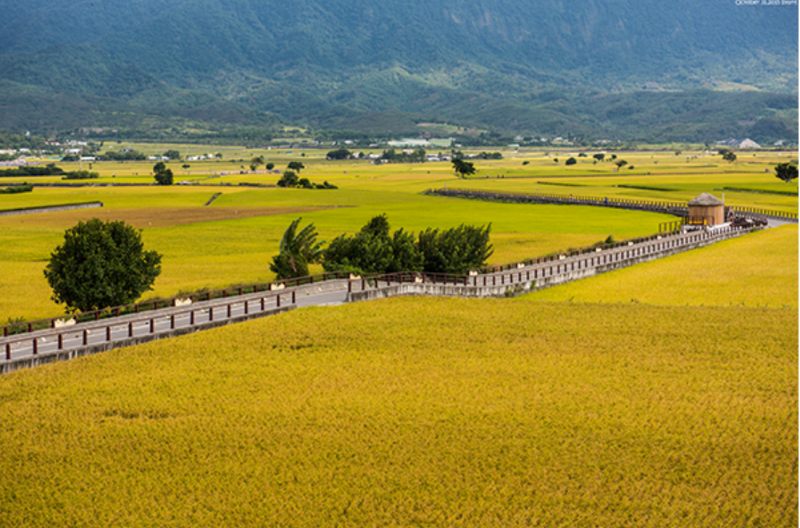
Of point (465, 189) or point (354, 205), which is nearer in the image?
point (354, 205)

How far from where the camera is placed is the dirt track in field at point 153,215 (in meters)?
94.6

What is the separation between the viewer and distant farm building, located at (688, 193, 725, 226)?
87.6m

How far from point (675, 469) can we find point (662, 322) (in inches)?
807

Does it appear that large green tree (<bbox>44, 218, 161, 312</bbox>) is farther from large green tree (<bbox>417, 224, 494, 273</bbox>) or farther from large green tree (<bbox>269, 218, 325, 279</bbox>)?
large green tree (<bbox>417, 224, 494, 273</bbox>)

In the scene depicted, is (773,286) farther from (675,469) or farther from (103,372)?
(103,372)

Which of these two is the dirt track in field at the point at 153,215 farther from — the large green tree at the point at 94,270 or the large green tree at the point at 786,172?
the large green tree at the point at 786,172

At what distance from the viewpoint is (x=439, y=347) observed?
37.1 meters

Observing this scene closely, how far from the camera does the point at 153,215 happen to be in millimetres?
103250

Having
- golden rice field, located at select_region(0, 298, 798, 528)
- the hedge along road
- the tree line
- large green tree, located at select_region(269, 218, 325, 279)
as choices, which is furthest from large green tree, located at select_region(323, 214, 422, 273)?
golden rice field, located at select_region(0, 298, 798, 528)

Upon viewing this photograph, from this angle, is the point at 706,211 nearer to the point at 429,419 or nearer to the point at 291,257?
the point at 291,257

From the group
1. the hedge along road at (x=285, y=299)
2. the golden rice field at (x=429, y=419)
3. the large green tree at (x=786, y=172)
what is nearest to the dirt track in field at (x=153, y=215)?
the golden rice field at (x=429, y=419)

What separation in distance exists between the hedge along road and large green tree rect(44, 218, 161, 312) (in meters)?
2.75

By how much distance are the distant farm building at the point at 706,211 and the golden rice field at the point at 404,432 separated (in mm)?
50939

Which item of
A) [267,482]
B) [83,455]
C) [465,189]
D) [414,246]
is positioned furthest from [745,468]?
[465,189]
